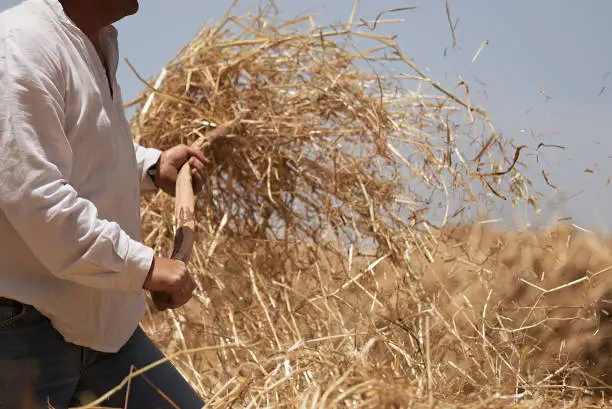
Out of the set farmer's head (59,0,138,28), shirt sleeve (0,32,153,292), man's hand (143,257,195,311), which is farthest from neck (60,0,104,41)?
man's hand (143,257,195,311)

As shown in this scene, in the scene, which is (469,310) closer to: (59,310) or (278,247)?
(278,247)

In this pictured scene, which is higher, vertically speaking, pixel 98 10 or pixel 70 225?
pixel 98 10

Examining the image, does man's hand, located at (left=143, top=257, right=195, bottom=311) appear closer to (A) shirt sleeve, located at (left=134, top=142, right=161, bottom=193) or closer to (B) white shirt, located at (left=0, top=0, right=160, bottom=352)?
(B) white shirt, located at (left=0, top=0, right=160, bottom=352)

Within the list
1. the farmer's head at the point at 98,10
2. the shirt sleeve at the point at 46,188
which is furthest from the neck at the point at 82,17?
the shirt sleeve at the point at 46,188

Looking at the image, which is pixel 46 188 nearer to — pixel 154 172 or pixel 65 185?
pixel 65 185

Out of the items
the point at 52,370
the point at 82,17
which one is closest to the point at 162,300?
the point at 52,370

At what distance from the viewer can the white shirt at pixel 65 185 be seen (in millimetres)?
1214

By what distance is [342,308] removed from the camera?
8.00 ft

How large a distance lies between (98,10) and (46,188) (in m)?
0.40

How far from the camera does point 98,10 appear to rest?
144 centimetres

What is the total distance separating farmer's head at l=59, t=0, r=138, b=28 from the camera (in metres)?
1.43

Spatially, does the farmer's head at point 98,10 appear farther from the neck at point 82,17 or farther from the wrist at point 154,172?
the wrist at point 154,172

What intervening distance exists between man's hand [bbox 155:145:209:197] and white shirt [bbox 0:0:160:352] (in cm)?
42

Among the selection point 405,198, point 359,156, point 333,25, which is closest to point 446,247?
point 405,198
